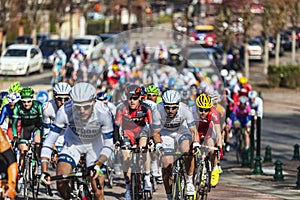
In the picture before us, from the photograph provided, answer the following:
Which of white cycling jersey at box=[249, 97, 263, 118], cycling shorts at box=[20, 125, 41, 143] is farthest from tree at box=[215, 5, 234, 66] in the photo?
cycling shorts at box=[20, 125, 41, 143]

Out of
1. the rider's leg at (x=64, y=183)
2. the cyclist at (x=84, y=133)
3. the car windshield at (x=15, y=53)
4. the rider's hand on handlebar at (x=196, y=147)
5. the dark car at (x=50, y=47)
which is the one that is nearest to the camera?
the cyclist at (x=84, y=133)

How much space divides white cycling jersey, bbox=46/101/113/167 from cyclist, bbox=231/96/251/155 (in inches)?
419

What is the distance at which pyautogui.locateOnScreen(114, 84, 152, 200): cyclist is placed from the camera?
529 inches

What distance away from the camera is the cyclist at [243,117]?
825 inches

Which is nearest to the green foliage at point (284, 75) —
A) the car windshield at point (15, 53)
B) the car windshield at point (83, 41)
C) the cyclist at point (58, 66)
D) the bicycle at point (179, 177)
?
the cyclist at point (58, 66)

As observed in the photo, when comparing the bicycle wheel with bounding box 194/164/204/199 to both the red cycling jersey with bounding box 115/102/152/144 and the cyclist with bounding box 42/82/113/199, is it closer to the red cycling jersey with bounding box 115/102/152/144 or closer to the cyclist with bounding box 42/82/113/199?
the red cycling jersey with bounding box 115/102/152/144

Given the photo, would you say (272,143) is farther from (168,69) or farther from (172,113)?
(172,113)

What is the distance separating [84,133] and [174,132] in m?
2.92

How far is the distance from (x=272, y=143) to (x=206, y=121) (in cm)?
1164

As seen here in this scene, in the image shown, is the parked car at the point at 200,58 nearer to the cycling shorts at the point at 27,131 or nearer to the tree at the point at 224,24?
the tree at the point at 224,24

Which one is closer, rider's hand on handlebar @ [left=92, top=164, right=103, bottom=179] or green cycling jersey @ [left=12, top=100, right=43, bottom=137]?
rider's hand on handlebar @ [left=92, top=164, right=103, bottom=179]

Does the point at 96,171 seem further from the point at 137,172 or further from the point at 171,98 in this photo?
the point at 137,172

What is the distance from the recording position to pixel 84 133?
34.2 feet

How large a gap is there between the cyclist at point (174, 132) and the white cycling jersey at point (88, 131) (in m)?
1.90
